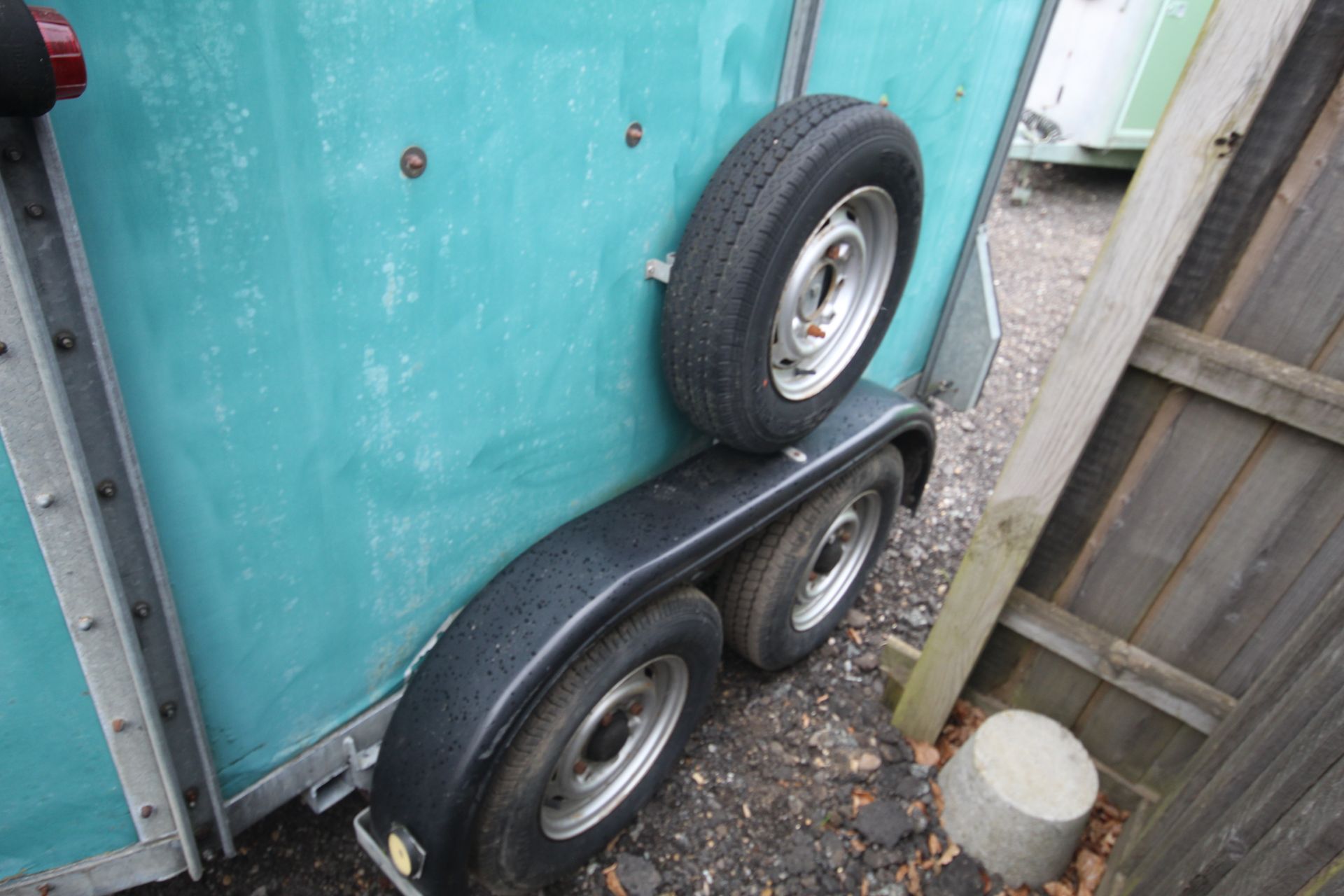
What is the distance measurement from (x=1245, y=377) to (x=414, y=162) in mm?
1651

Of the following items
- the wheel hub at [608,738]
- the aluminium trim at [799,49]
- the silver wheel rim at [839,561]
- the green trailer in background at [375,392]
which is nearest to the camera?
the green trailer in background at [375,392]

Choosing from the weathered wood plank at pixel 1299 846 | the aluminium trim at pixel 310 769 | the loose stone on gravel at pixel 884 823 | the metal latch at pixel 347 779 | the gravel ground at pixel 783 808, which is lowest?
the gravel ground at pixel 783 808

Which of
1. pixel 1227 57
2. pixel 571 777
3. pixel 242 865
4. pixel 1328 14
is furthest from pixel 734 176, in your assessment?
pixel 242 865

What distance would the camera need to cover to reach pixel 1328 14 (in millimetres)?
1386

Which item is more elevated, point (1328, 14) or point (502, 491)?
point (1328, 14)

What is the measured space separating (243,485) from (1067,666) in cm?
209

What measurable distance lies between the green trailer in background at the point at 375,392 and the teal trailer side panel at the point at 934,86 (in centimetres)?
3

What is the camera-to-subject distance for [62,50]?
0.76 meters

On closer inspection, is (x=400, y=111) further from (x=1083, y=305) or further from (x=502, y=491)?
(x=1083, y=305)

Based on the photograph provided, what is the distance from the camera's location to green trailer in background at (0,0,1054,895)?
3.02 feet

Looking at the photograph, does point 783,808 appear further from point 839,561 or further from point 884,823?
point 839,561

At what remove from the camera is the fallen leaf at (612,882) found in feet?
6.49

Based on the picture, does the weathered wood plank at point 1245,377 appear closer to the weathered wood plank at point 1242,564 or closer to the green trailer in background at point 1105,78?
the weathered wood plank at point 1242,564

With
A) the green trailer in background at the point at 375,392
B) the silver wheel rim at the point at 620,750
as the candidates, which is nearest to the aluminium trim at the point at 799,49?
the green trailer in background at the point at 375,392
